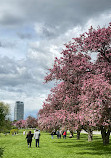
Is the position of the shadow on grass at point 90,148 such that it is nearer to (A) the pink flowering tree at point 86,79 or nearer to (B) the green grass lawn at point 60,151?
(B) the green grass lawn at point 60,151

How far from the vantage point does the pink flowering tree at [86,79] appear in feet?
60.5

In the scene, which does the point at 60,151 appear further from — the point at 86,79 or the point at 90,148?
the point at 86,79

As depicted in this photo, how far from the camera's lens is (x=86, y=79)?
72.1 ft

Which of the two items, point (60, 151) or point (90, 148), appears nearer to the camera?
point (60, 151)

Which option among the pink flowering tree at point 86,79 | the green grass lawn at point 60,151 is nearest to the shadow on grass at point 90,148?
the green grass lawn at point 60,151

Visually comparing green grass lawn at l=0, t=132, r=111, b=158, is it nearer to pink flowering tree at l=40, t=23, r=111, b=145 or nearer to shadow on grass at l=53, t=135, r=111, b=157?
shadow on grass at l=53, t=135, r=111, b=157

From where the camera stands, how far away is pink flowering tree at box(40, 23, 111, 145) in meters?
18.4

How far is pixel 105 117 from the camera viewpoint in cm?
1850

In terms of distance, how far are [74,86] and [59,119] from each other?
352cm

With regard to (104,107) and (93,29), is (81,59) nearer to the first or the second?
(93,29)

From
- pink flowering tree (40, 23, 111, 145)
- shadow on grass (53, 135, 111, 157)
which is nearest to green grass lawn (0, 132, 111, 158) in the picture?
shadow on grass (53, 135, 111, 157)

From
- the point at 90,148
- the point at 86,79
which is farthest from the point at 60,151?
the point at 86,79

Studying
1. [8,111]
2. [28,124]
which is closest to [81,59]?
[8,111]

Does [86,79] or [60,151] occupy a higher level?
[86,79]
